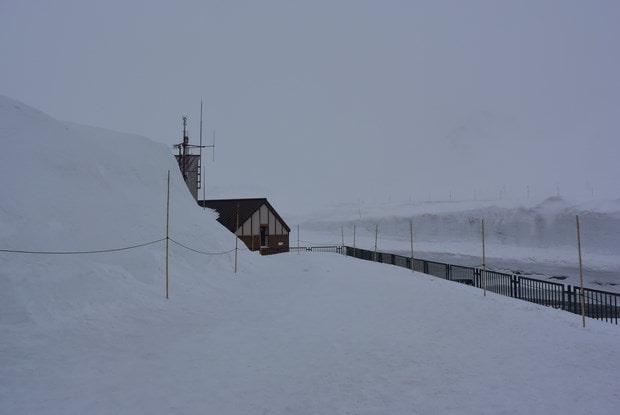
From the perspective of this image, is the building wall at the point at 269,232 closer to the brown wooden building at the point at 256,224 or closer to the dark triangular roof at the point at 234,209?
the brown wooden building at the point at 256,224

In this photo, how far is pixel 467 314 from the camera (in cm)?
1223

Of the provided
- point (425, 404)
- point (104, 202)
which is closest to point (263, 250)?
point (104, 202)

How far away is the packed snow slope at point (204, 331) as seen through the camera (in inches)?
245

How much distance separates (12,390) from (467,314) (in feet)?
38.9

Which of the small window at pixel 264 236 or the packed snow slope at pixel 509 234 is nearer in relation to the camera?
the small window at pixel 264 236

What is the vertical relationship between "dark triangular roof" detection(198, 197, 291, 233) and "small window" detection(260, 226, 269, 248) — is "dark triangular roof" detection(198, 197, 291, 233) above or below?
above

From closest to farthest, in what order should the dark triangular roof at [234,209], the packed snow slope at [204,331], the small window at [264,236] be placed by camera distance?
the packed snow slope at [204,331]
the dark triangular roof at [234,209]
the small window at [264,236]

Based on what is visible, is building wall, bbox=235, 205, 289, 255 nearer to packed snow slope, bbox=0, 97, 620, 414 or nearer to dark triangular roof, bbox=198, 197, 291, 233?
dark triangular roof, bbox=198, 197, 291, 233

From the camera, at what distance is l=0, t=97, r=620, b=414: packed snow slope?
6211 millimetres

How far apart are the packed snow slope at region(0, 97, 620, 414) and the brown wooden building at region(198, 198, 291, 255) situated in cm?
1621

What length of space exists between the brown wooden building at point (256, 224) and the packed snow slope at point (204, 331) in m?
16.2

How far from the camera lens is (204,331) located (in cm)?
1004

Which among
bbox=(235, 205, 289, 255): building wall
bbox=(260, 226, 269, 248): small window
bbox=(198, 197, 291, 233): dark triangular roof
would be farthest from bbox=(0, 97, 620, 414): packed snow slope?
bbox=(260, 226, 269, 248): small window

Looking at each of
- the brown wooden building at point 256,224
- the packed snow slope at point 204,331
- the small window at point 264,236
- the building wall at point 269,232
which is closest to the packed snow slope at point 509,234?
the building wall at point 269,232
